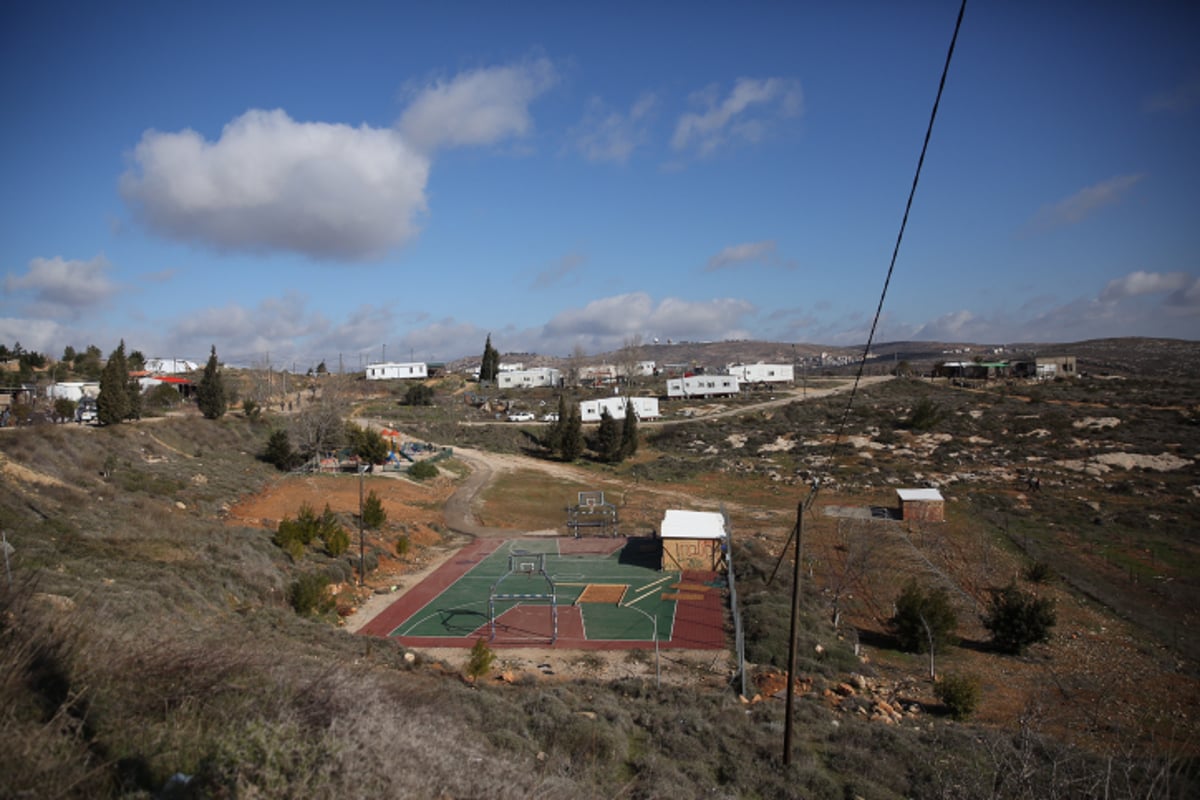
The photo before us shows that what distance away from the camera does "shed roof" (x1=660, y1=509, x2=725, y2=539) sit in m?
25.0

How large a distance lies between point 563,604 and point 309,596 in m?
7.74

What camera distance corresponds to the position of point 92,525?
65.2 feet

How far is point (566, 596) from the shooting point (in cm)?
2272

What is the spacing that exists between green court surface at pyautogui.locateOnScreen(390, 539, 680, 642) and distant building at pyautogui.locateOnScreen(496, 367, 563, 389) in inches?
2838

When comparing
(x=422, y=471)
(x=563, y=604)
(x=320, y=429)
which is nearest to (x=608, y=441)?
(x=422, y=471)

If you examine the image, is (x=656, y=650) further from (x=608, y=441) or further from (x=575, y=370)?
(x=575, y=370)

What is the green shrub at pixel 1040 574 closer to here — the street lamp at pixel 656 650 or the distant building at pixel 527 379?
the street lamp at pixel 656 650

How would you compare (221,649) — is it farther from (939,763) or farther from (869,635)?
(869,635)

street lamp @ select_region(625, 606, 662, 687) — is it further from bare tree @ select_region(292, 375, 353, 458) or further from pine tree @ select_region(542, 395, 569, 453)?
pine tree @ select_region(542, 395, 569, 453)

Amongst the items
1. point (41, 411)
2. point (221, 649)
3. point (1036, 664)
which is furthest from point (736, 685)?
point (41, 411)

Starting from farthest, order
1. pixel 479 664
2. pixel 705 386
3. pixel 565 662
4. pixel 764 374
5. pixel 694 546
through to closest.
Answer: pixel 764 374 → pixel 705 386 → pixel 694 546 → pixel 565 662 → pixel 479 664

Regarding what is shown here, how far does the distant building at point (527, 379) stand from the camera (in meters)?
100

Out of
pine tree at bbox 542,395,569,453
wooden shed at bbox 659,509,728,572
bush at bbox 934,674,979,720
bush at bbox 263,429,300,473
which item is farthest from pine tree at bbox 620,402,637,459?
bush at bbox 934,674,979,720

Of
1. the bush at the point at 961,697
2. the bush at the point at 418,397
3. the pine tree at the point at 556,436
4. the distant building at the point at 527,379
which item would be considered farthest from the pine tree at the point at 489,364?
the bush at the point at 961,697
